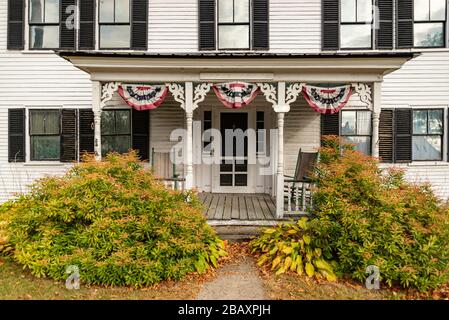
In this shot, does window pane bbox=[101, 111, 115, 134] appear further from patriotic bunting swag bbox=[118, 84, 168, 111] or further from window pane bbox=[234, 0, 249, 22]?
window pane bbox=[234, 0, 249, 22]

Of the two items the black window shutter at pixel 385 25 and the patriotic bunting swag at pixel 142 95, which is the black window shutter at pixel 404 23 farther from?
the patriotic bunting swag at pixel 142 95

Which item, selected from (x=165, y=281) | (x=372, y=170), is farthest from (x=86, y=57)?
(x=372, y=170)

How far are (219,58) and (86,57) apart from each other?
2.53 metres

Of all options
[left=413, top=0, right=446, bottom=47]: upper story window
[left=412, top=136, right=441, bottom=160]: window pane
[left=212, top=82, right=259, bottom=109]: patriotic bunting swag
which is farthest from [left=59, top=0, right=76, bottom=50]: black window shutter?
[left=412, top=136, right=441, bottom=160]: window pane

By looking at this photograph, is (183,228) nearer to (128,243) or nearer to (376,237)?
(128,243)

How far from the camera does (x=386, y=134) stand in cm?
798

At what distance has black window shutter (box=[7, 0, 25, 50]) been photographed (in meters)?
8.06

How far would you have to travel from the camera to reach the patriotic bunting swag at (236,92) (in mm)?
6043

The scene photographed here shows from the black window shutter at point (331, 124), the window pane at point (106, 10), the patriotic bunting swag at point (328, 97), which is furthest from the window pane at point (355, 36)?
the window pane at point (106, 10)

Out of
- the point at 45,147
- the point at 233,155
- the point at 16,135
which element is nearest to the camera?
the point at 16,135

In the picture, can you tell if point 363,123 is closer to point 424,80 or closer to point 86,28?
point 424,80

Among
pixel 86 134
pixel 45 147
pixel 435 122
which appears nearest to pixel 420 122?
pixel 435 122

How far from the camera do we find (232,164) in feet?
27.7

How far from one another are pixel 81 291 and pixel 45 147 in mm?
5463
